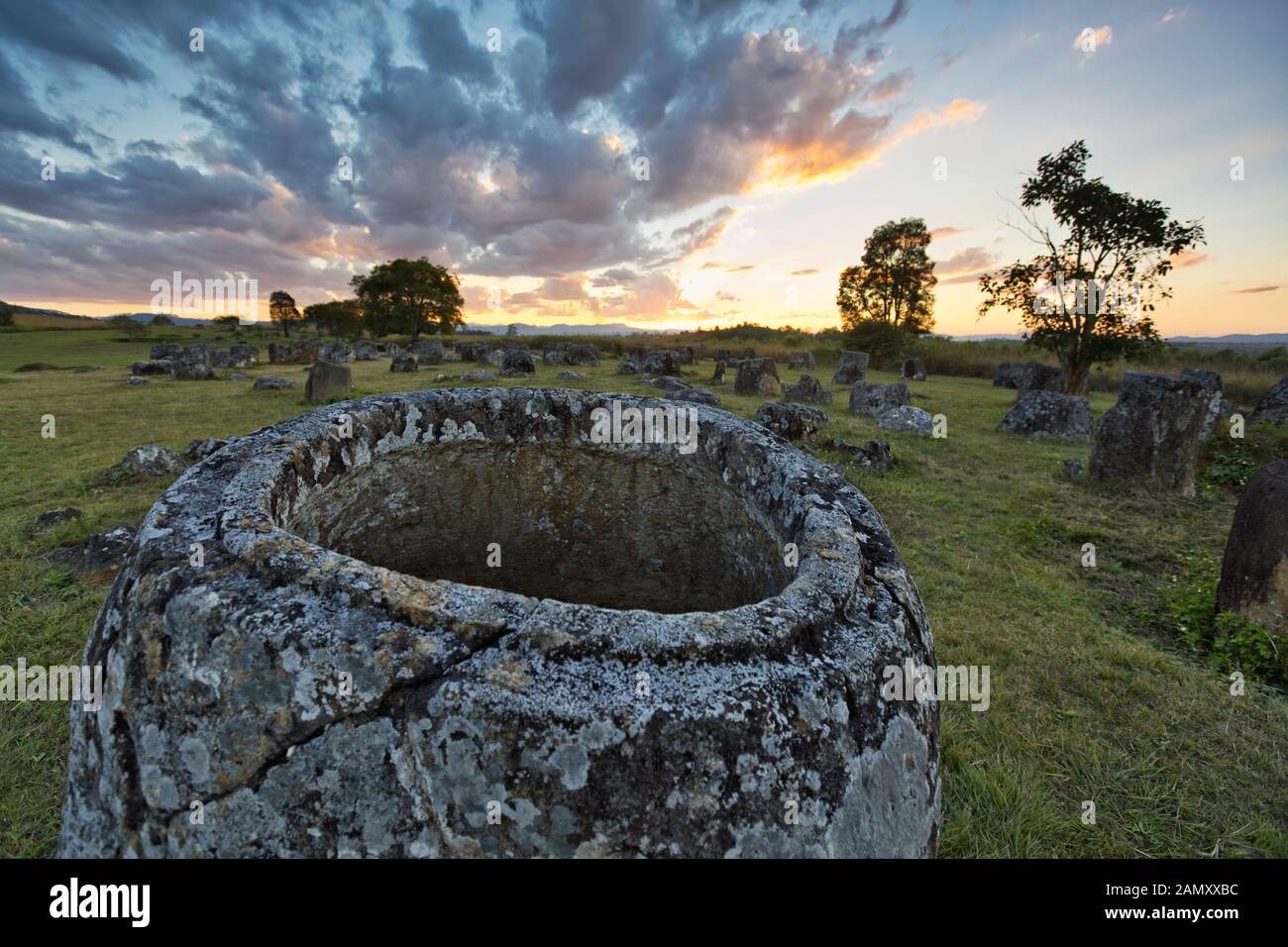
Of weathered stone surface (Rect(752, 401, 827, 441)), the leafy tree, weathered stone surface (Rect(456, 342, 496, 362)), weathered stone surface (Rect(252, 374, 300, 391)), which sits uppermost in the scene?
the leafy tree

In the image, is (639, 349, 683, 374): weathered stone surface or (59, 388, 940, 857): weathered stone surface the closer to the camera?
(59, 388, 940, 857): weathered stone surface

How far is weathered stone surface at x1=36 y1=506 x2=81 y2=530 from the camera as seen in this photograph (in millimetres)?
5969

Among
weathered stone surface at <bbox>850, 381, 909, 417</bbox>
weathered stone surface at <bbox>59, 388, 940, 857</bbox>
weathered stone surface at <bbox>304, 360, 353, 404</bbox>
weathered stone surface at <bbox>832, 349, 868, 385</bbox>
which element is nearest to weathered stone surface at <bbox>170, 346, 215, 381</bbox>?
weathered stone surface at <bbox>304, 360, 353, 404</bbox>

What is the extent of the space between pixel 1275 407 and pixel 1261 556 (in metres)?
10.9

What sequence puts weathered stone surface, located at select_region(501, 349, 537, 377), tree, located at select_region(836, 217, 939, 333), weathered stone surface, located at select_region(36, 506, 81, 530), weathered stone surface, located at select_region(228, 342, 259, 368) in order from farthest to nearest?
tree, located at select_region(836, 217, 939, 333) < weathered stone surface, located at select_region(228, 342, 259, 368) < weathered stone surface, located at select_region(501, 349, 537, 377) < weathered stone surface, located at select_region(36, 506, 81, 530)

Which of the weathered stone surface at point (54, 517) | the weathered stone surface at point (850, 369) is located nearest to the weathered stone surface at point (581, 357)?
the weathered stone surface at point (850, 369)

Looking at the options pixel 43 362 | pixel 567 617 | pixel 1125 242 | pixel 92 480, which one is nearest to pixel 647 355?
pixel 1125 242

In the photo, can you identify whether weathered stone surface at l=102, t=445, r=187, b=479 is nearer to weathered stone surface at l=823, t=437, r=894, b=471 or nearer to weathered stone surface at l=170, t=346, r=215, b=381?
weathered stone surface at l=823, t=437, r=894, b=471

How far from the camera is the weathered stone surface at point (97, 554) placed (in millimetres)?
5059

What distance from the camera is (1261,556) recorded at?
15.8 feet

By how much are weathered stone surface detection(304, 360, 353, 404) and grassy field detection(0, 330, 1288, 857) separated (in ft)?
11.9

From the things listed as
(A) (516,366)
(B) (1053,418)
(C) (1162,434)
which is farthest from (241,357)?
(C) (1162,434)

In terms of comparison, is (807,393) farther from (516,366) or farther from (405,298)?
(405,298)

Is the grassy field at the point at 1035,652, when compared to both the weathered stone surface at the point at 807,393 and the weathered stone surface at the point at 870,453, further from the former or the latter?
the weathered stone surface at the point at 807,393
